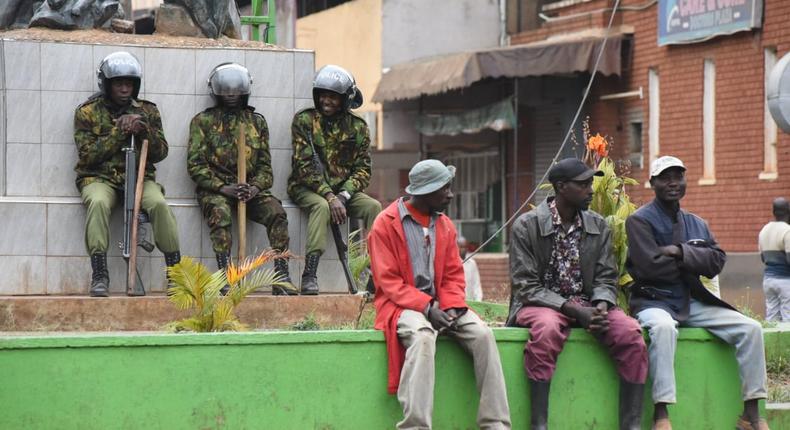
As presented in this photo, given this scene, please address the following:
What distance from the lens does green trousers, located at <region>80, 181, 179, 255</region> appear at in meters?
10.3

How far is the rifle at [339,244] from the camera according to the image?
36.5ft

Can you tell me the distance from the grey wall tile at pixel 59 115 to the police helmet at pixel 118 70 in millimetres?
408

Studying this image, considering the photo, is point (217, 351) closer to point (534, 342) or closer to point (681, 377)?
point (534, 342)

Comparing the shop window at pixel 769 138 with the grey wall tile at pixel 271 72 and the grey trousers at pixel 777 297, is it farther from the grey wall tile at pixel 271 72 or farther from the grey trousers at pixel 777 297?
the grey wall tile at pixel 271 72

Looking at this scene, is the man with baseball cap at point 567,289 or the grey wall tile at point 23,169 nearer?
the man with baseball cap at point 567,289

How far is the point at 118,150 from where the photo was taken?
1057 cm

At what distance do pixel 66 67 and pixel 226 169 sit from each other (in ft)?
4.64

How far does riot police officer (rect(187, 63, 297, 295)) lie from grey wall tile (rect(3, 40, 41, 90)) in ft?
4.09

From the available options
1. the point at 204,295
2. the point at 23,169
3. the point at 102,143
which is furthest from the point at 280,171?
the point at 204,295

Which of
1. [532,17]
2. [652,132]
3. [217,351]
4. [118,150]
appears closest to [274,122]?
[118,150]

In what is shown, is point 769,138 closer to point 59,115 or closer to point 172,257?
point 172,257

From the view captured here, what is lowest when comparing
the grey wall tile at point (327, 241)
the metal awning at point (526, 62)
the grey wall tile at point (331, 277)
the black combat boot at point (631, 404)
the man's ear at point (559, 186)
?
the black combat boot at point (631, 404)

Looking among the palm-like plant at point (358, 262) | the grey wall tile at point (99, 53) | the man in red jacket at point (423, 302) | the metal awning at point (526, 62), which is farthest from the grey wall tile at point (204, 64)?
the metal awning at point (526, 62)

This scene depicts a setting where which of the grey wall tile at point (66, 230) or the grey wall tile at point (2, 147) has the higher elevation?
the grey wall tile at point (2, 147)
